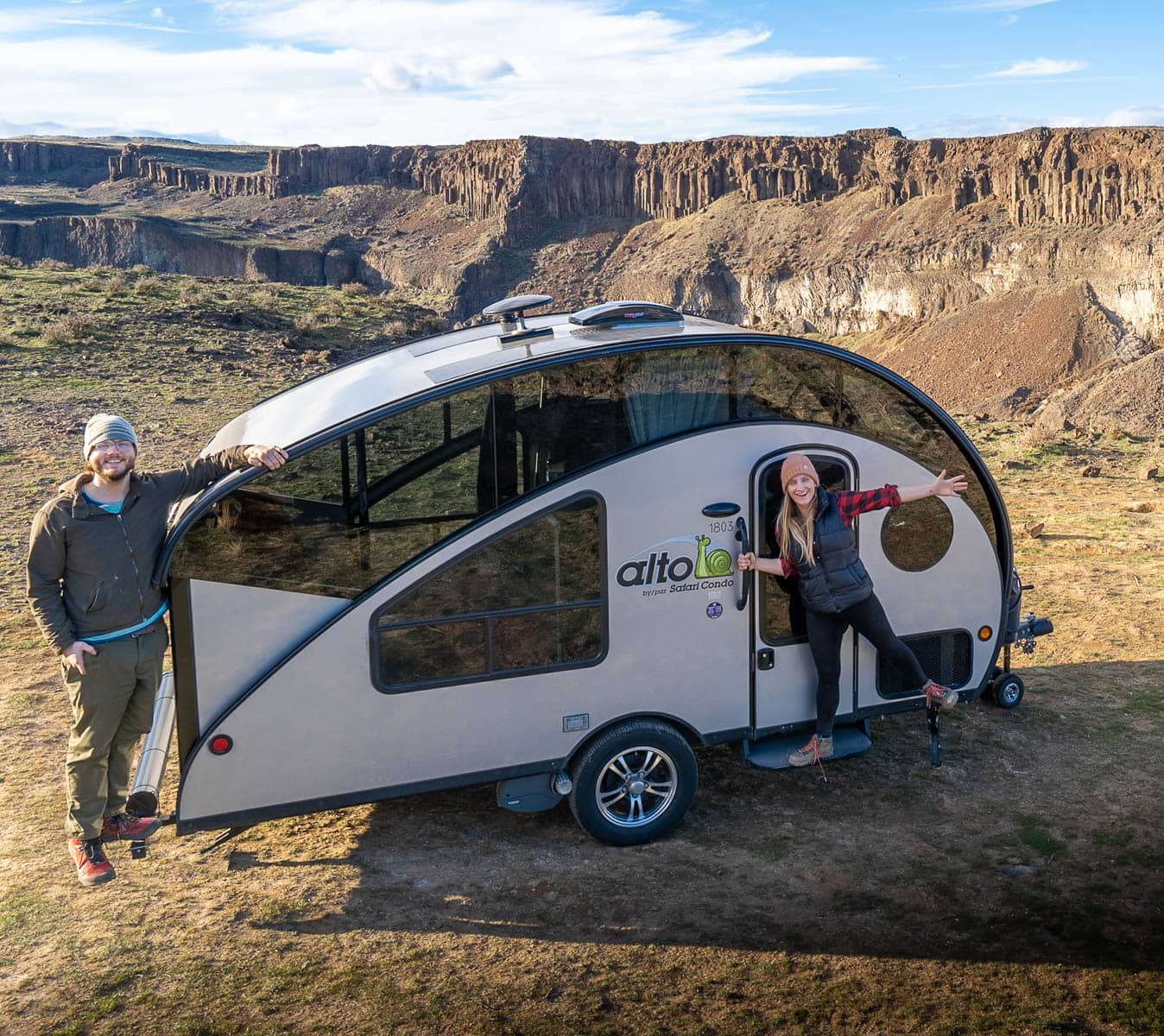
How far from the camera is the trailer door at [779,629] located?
6434 millimetres

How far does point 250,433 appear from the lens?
6.65 meters

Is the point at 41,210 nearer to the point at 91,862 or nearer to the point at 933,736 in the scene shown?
the point at 91,862

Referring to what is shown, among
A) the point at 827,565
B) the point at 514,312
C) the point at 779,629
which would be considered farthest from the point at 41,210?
the point at 827,565

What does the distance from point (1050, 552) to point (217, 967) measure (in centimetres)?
1035

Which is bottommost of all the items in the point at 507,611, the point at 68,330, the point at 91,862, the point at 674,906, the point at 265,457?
the point at 674,906

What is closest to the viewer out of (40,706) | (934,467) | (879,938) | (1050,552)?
(879,938)

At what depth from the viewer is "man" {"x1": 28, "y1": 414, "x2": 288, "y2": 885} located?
5457 mm

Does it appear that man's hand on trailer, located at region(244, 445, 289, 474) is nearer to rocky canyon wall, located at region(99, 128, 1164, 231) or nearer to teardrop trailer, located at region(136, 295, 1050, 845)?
teardrop trailer, located at region(136, 295, 1050, 845)

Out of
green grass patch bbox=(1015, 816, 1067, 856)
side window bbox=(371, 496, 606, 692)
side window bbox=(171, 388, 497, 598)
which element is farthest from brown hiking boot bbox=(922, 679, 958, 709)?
side window bbox=(171, 388, 497, 598)

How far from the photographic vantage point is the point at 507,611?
19.7 feet

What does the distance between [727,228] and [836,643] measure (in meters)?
88.6

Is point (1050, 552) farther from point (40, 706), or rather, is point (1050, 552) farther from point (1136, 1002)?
point (40, 706)

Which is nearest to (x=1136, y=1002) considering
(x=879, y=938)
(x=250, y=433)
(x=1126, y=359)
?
(x=879, y=938)

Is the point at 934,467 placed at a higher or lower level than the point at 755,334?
lower
